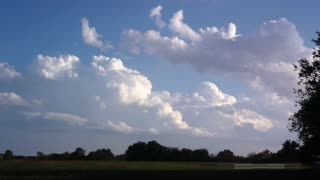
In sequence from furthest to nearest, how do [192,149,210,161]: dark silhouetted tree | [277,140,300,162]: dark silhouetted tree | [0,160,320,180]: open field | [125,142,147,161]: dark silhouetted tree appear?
[125,142,147,161]: dark silhouetted tree
[192,149,210,161]: dark silhouetted tree
[277,140,300,162]: dark silhouetted tree
[0,160,320,180]: open field

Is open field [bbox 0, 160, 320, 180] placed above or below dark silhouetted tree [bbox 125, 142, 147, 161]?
below

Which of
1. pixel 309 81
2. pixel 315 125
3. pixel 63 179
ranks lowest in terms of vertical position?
pixel 63 179

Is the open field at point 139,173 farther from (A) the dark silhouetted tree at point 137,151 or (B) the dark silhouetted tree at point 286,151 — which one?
(A) the dark silhouetted tree at point 137,151

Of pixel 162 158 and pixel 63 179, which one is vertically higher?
pixel 162 158

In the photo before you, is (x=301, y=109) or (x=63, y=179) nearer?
(x=63, y=179)

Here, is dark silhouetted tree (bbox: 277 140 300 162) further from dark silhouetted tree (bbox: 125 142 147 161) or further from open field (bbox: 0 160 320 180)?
open field (bbox: 0 160 320 180)

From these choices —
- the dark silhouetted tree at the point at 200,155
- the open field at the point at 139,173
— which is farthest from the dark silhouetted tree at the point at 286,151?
the open field at the point at 139,173

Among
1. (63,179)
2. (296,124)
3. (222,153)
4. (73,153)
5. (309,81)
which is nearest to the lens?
(63,179)

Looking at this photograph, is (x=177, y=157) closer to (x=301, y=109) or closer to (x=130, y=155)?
(x=130, y=155)

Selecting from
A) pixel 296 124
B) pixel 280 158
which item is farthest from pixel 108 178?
pixel 280 158

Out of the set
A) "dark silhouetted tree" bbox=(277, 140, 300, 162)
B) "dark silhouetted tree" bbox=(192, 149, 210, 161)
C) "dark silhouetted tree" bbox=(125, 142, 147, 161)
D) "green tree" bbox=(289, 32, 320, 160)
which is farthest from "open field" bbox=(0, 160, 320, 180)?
"dark silhouetted tree" bbox=(125, 142, 147, 161)

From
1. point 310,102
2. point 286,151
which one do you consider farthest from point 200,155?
point 310,102

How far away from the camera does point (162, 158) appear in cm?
14762

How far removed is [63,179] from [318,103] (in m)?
26.1
